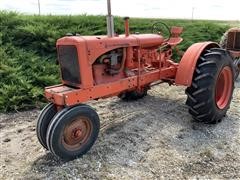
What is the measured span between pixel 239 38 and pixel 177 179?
5.99 metres

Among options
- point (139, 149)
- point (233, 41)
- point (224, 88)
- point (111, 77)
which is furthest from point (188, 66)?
point (233, 41)

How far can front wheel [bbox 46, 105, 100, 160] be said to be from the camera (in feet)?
13.5

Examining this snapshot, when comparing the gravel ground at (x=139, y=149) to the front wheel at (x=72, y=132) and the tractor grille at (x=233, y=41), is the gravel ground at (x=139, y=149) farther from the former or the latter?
the tractor grille at (x=233, y=41)

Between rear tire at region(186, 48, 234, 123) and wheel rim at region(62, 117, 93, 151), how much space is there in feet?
5.42

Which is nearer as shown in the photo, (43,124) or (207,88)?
(43,124)

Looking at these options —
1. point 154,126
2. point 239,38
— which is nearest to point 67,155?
point 154,126

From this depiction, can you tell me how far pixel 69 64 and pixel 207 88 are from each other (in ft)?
6.45

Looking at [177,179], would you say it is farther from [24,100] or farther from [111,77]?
[24,100]

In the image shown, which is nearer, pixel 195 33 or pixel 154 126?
pixel 154 126

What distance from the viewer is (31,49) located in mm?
8719

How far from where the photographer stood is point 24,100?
6.77m

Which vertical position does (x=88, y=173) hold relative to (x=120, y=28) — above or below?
below

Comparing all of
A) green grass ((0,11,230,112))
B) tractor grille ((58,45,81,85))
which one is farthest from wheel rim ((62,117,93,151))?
green grass ((0,11,230,112))

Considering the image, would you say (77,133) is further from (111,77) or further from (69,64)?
(111,77)
